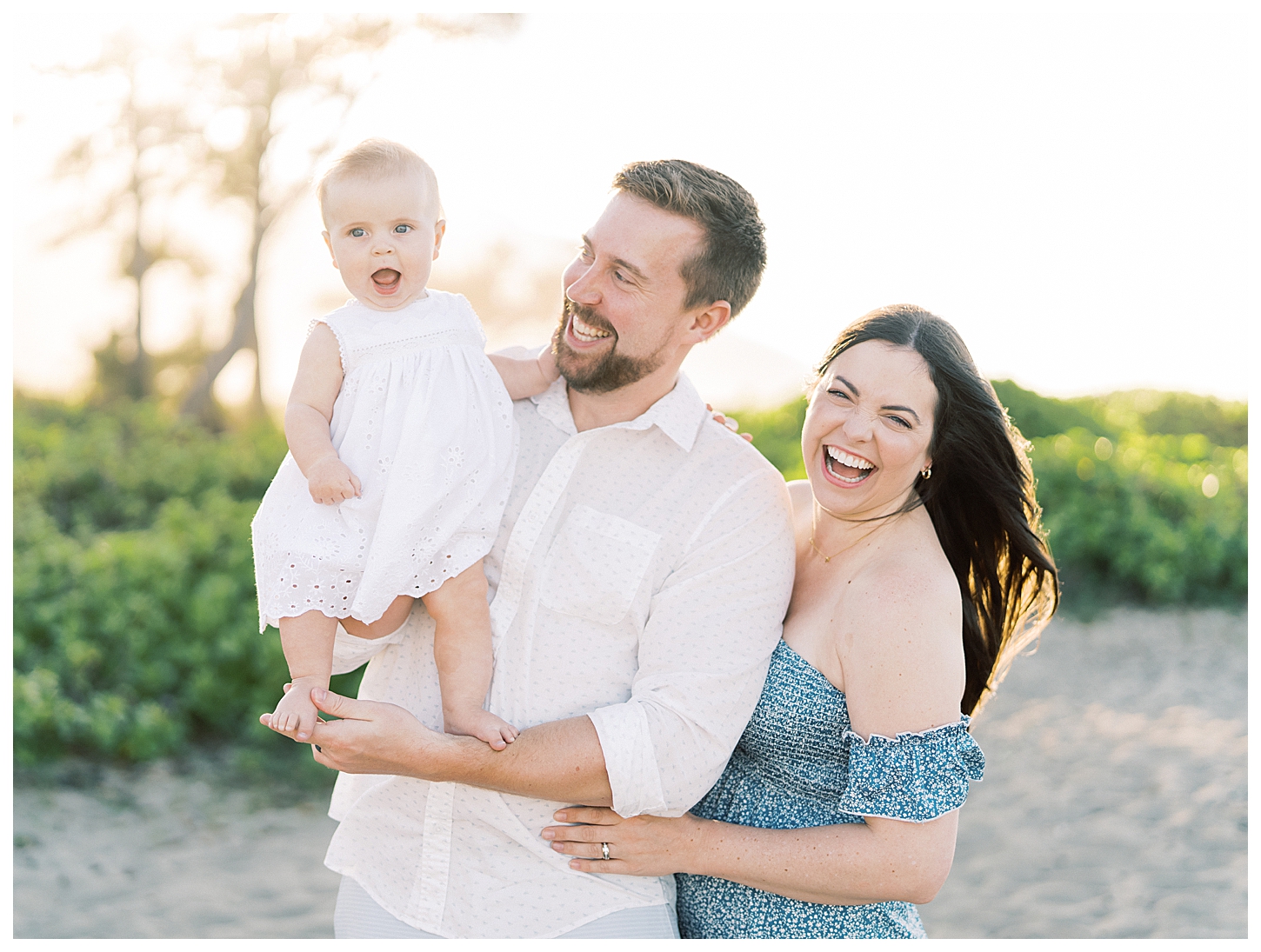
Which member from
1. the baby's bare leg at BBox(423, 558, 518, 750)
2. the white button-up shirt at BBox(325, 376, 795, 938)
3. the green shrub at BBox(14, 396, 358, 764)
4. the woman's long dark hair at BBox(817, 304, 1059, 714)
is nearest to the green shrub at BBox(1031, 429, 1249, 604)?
the green shrub at BBox(14, 396, 358, 764)

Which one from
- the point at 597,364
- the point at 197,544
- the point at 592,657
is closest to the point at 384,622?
the point at 592,657

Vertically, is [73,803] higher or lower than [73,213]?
lower

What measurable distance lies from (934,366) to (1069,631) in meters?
6.57

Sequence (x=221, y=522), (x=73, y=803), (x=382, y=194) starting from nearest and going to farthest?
(x=382, y=194) → (x=73, y=803) → (x=221, y=522)

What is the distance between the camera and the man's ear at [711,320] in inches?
99.0

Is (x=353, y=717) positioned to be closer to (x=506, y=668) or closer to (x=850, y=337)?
(x=506, y=668)

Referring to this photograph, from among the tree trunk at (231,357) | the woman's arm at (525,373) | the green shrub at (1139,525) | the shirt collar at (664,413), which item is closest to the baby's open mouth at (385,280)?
the woman's arm at (525,373)

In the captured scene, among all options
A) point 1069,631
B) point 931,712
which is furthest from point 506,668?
point 1069,631

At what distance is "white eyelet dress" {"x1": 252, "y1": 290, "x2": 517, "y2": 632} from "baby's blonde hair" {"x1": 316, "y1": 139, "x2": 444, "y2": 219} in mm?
272

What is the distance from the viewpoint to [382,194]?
220cm

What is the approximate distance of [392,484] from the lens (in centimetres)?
219

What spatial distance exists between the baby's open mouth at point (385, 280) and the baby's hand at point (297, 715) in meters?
0.86

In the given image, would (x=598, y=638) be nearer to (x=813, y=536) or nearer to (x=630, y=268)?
(x=813, y=536)

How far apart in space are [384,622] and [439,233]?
88 cm
